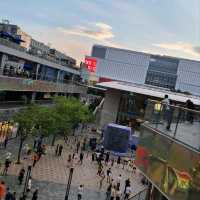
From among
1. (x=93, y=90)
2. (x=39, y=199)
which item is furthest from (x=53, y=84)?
(x=93, y=90)

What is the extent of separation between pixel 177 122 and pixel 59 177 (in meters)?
26.0

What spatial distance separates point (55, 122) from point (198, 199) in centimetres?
3775

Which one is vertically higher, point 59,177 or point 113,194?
point 113,194

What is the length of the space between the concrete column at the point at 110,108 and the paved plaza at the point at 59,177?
3396cm

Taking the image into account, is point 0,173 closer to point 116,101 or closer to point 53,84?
point 53,84

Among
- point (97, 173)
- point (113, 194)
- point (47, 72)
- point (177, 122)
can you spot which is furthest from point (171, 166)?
point (47, 72)

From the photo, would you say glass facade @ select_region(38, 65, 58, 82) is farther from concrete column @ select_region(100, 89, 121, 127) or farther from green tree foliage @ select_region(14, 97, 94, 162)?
concrete column @ select_region(100, 89, 121, 127)

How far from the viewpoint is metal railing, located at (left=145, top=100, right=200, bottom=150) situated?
31.5ft

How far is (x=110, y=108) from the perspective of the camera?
271ft

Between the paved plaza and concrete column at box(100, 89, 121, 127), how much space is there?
33961 millimetres

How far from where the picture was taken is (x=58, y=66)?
260 feet

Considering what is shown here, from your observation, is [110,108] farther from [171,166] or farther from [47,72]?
[171,166]

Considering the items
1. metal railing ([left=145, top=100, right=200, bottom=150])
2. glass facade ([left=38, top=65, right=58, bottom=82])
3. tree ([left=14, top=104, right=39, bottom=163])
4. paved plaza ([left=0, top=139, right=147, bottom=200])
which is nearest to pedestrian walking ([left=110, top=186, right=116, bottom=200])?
paved plaza ([left=0, top=139, right=147, bottom=200])

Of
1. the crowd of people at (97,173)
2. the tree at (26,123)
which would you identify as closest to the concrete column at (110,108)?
the crowd of people at (97,173)
